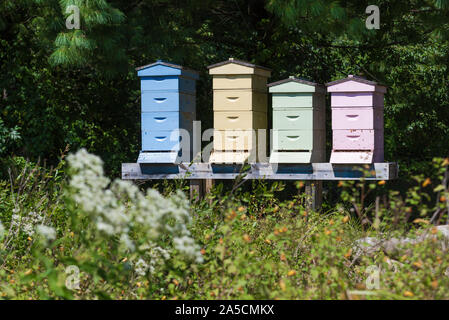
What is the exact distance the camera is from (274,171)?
7.80 meters

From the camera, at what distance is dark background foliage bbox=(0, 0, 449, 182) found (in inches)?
356

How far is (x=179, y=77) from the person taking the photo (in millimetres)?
7875

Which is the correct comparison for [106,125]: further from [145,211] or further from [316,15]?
[145,211]

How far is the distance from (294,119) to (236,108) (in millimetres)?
682

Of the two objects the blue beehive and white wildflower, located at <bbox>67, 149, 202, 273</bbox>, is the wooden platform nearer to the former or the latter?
the blue beehive

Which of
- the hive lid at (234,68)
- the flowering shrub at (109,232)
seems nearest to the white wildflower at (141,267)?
the flowering shrub at (109,232)

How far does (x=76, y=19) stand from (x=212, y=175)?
2482mm

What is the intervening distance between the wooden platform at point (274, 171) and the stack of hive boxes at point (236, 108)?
199 millimetres

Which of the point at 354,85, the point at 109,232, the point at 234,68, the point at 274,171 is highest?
the point at 234,68

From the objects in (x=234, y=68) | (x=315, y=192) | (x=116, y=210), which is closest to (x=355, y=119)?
(x=315, y=192)

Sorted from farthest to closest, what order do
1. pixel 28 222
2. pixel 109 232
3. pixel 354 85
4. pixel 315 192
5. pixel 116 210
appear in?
pixel 315 192
pixel 354 85
pixel 28 222
pixel 116 210
pixel 109 232

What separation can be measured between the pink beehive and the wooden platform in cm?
14

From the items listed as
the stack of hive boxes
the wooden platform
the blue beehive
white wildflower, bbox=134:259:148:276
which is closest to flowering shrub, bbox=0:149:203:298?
white wildflower, bbox=134:259:148:276

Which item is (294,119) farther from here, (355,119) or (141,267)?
(141,267)
